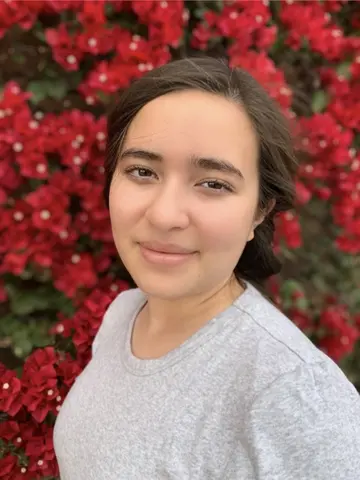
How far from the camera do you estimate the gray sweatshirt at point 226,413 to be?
2.45ft

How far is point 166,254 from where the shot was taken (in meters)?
0.86

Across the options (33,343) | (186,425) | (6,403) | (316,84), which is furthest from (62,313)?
(316,84)

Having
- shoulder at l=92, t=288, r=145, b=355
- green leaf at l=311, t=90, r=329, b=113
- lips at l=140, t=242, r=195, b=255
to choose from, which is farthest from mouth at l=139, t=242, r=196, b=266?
green leaf at l=311, t=90, r=329, b=113

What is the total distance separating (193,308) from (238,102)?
15.6 inches

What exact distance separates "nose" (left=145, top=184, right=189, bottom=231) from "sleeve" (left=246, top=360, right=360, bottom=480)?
29 centimetres

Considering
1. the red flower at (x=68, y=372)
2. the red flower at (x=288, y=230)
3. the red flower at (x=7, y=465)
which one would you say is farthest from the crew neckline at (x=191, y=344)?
the red flower at (x=288, y=230)

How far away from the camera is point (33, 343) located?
5.24 feet

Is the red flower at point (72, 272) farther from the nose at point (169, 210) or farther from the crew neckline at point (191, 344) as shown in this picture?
the nose at point (169, 210)

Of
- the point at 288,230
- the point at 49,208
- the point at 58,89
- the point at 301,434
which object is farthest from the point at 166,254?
the point at 288,230

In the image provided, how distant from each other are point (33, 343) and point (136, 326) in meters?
0.56

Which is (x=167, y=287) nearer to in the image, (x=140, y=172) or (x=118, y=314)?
(x=140, y=172)

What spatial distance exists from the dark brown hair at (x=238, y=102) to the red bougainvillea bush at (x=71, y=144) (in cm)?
44

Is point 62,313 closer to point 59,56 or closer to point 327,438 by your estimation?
point 59,56

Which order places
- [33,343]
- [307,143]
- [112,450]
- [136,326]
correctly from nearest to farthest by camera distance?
[112,450] < [136,326] < [33,343] < [307,143]
